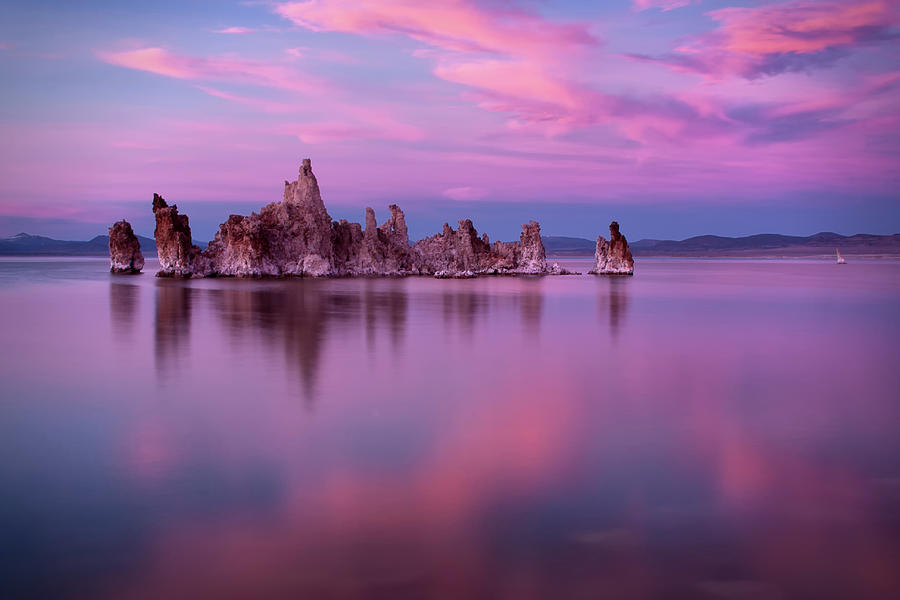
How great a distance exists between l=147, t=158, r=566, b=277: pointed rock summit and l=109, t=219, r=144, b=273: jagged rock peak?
10.7 metres

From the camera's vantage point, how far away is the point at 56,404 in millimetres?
10523

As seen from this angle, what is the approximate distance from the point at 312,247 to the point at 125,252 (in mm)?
25455

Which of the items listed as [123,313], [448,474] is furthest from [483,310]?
[448,474]

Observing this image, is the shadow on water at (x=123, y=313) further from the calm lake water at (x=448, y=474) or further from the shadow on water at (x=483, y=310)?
the shadow on water at (x=483, y=310)

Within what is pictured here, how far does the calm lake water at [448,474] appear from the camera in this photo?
15.6 ft

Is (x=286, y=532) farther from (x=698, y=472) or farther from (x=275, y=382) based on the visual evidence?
(x=275, y=382)

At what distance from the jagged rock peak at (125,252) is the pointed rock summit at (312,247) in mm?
10728

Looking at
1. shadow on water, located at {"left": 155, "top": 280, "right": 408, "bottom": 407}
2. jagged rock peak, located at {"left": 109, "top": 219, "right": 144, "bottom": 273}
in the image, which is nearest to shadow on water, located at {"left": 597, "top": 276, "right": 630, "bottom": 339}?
shadow on water, located at {"left": 155, "top": 280, "right": 408, "bottom": 407}

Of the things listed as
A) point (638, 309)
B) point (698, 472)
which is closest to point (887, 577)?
point (698, 472)

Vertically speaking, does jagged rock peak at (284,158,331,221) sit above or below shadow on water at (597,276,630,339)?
above

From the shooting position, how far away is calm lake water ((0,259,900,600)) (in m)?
4.75

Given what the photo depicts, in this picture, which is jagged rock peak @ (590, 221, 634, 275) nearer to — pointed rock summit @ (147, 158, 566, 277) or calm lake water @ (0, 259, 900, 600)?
pointed rock summit @ (147, 158, 566, 277)

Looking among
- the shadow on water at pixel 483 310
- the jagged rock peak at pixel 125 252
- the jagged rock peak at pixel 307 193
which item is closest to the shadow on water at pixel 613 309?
the shadow on water at pixel 483 310

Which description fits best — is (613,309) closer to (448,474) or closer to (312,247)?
(448,474)
